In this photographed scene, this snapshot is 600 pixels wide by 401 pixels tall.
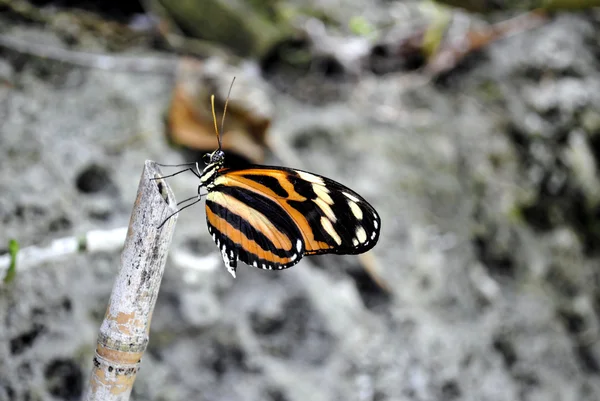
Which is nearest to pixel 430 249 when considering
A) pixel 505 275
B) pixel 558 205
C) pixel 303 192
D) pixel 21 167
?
pixel 505 275

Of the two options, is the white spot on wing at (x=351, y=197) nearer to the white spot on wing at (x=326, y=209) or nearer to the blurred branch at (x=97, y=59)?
the white spot on wing at (x=326, y=209)

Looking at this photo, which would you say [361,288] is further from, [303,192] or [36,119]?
[36,119]

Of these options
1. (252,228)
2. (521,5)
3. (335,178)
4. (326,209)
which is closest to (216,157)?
(252,228)

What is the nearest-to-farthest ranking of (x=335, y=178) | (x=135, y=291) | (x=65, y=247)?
(x=135, y=291) < (x=65, y=247) < (x=335, y=178)

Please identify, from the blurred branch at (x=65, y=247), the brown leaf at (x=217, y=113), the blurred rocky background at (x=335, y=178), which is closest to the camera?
the blurred branch at (x=65, y=247)

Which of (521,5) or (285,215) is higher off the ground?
(521,5)

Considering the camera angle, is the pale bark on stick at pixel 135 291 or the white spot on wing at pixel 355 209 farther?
the white spot on wing at pixel 355 209

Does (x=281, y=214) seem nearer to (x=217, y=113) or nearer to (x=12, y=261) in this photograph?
(x=12, y=261)

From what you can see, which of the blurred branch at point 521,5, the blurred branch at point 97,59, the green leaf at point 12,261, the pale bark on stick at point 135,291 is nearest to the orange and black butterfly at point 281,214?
the pale bark on stick at point 135,291
